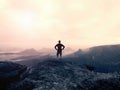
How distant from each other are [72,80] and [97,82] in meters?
2.29

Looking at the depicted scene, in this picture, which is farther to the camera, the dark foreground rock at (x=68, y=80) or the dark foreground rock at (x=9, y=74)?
the dark foreground rock at (x=9, y=74)

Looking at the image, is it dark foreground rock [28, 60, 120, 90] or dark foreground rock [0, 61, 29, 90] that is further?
dark foreground rock [0, 61, 29, 90]

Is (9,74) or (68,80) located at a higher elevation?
(9,74)

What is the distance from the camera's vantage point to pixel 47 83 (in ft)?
61.4

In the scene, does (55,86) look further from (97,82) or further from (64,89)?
(97,82)

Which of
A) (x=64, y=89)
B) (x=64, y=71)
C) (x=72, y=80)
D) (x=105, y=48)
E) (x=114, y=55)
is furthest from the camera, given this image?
(x=105, y=48)

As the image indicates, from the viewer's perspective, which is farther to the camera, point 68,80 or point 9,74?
point 68,80

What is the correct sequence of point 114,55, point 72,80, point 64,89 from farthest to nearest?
point 114,55, point 72,80, point 64,89

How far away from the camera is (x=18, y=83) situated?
1889 centimetres

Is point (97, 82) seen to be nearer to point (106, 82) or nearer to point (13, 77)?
point (106, 82)

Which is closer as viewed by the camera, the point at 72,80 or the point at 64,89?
the point at 64,89

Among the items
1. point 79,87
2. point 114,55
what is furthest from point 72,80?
point 114,55

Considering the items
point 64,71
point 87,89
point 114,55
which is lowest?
point 87,89

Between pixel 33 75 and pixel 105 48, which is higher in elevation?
pixel 105 48
